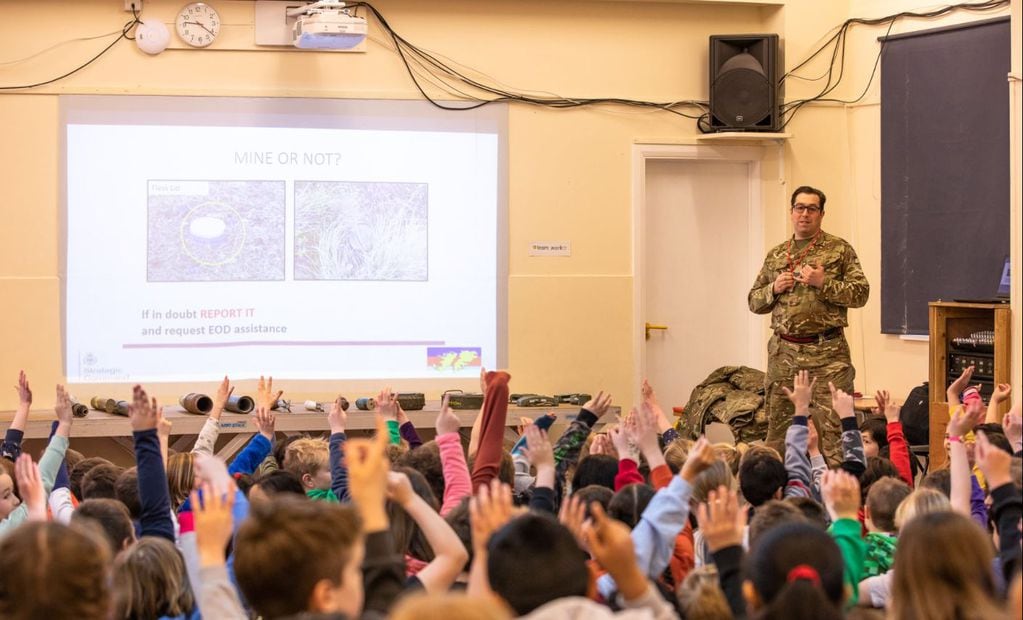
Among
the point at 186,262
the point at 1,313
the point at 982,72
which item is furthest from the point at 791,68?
the point at 1,313

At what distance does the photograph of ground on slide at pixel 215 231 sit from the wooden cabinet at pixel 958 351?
3623 millimetres

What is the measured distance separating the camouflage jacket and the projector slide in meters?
1.83

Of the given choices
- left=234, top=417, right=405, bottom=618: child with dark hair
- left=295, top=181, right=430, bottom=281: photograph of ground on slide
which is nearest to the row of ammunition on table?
left=295, top=181, right=430, bottom=281: photograph of ground on slide

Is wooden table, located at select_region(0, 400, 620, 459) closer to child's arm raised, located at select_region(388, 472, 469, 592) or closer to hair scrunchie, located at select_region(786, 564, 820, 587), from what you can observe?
child's arm raised, located at select_region(388, 472, 469, 592)

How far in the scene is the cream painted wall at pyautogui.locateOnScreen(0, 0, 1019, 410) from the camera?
729 cm

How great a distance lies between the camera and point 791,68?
7809 millimetres

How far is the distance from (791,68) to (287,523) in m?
6.44

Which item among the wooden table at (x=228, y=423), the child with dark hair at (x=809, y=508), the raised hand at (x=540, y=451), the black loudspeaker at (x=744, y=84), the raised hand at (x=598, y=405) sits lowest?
the wooden table at (x=228, y=423)

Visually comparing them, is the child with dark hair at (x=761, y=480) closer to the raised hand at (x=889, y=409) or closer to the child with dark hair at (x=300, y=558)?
the raised hand at (x=889, y=409)

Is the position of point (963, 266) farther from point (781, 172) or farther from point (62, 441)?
point (62, 441)

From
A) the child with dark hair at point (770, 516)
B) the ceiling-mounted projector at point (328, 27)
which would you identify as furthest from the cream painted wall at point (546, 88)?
the child with dark hair at point (770, 516)

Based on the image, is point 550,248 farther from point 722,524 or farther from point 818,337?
point 722,524

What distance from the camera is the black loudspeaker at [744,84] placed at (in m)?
7.61

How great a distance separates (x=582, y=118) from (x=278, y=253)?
199 centimetres
